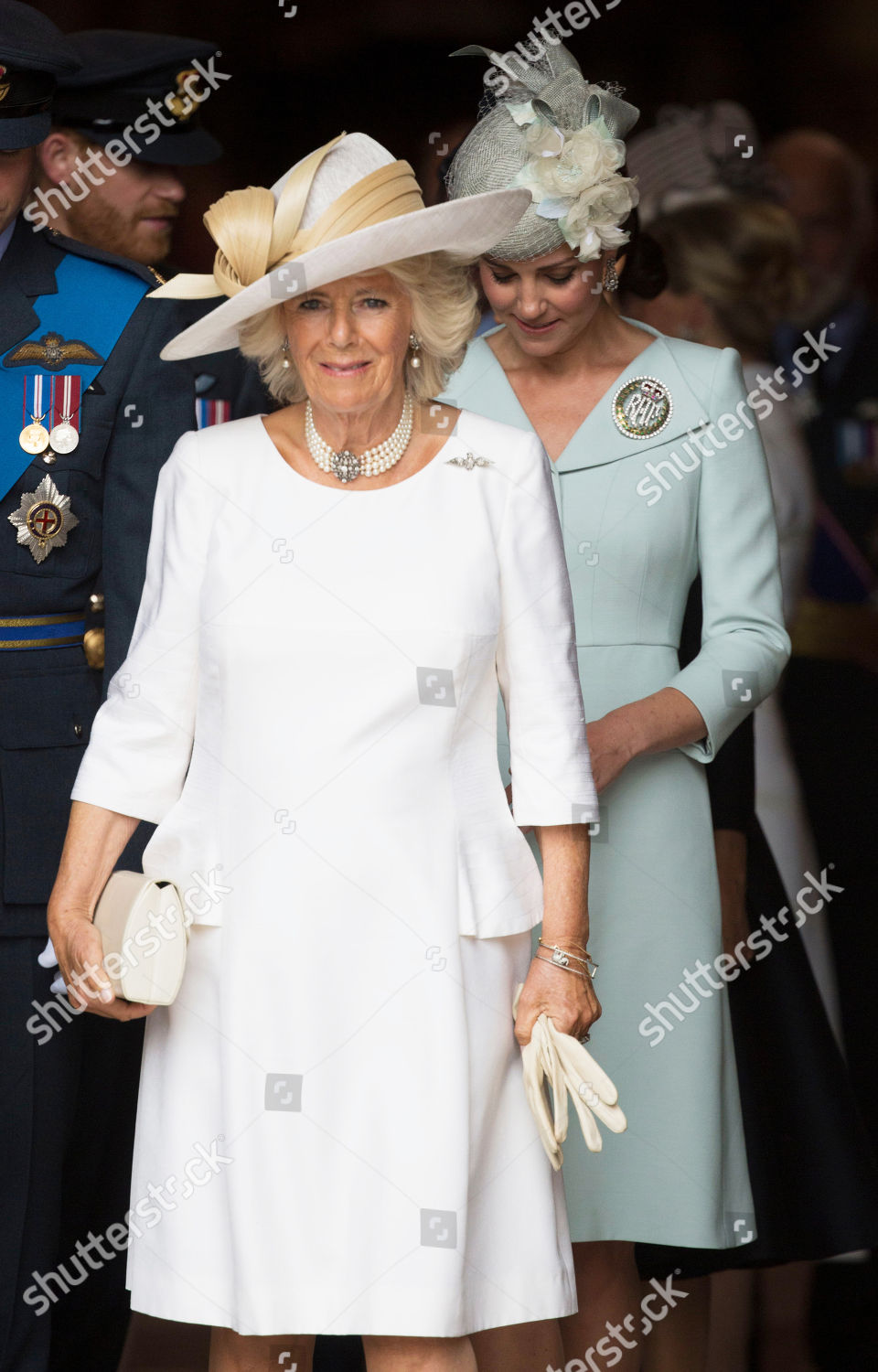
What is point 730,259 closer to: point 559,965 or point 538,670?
point 538,670

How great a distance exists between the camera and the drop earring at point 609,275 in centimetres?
327

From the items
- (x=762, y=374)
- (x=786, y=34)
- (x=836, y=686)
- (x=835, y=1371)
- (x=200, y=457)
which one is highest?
(x=786, y=34)

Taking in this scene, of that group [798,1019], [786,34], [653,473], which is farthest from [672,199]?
[798,1019]

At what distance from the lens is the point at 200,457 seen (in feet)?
8.70

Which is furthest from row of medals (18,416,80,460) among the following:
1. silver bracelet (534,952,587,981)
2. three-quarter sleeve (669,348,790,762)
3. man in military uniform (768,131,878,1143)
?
man in military uniform (768,131,878,1143)

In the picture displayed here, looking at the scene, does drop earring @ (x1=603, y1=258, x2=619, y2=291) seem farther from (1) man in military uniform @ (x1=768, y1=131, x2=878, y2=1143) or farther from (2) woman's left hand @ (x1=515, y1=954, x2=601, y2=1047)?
(1) man in military uniform @ (x1=768, y1=131, x2=878, y2=1143)

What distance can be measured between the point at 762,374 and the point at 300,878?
7.73ft

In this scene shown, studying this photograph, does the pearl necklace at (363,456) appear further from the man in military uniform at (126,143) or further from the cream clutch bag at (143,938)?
the man in military uniform at (126,143)

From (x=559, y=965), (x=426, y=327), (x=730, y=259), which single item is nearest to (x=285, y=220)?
(x=426, y=327)

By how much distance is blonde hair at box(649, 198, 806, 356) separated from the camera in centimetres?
461

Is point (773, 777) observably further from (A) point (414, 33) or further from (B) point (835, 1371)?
(A) point (414, 33)

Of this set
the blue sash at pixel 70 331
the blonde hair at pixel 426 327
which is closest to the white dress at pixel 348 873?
the blonde hair at pixel 426 327

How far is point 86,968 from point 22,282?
43.2 inches

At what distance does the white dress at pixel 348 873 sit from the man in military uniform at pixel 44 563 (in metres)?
0.47
